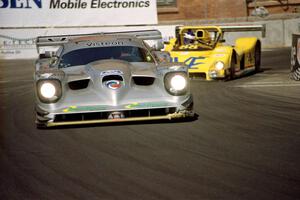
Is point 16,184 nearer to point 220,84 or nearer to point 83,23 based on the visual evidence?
point 220,84

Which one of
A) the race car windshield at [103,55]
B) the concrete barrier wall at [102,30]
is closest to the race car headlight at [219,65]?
the race car windshield at [103,55]

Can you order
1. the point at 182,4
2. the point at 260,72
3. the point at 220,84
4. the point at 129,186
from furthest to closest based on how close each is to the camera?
the point at 182,4 → the point at 260,72 → the point at 220,84 → the point at 129,186

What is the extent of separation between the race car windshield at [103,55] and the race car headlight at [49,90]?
103cm

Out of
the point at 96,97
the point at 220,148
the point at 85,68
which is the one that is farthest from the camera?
the point at 85,68

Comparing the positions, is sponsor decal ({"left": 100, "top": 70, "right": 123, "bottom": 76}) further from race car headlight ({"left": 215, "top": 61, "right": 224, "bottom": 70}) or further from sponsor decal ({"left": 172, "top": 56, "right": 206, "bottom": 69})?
sponsor decal ({"left": 172, "top": 56, "right": 206, "bottom": 69})

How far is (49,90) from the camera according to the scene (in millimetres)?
8203

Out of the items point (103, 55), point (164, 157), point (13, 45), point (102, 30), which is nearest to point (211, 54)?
point (103, 55)

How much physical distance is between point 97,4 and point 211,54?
13524 mm

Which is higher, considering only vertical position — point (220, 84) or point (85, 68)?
point (85, 68)

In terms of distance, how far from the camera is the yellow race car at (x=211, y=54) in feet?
46.1

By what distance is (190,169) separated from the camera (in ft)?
19.5

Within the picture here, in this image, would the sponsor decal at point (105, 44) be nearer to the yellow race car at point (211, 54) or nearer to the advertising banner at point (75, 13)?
the yellow race car at point (211, 54)

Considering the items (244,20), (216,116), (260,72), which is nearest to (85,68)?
(216,116)

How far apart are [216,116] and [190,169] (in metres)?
3.27
